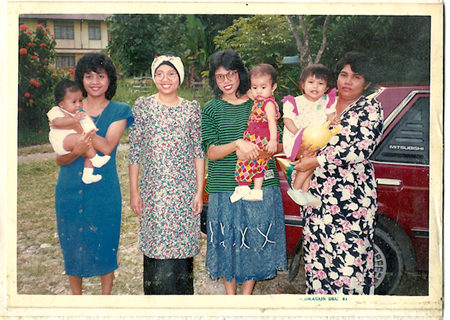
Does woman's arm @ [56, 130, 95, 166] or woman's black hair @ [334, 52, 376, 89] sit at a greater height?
woman's black hair @ [334, 52, 376, 89]

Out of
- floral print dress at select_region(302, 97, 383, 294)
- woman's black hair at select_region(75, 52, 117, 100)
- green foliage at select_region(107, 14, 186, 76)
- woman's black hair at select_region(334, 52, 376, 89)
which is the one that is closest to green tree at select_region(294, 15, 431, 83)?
woman's black hair at select_region(334, 52, 376, 89)

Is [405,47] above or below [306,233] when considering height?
above

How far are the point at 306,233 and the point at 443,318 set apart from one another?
64.9 inches

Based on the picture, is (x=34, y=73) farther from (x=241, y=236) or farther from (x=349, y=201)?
(x=349, y=201)

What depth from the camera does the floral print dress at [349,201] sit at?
2959 millimetres

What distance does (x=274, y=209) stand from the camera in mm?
3148

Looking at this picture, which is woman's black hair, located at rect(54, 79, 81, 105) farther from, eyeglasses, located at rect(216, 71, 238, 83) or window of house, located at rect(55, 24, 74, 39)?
eyeglasses, located at rect(216, 71, 238, 83)

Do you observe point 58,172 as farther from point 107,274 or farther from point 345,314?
point 345,314

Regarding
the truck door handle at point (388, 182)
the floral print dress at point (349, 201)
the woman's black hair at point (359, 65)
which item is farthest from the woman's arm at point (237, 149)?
the truck door handle at point (388, 182)

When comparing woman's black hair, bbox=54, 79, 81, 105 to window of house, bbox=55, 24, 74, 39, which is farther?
window of house, bbox=55, 24, 74, 39

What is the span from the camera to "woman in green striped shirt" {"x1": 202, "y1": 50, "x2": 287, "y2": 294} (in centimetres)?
308

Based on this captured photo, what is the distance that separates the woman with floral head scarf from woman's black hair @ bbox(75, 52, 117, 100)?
11.3 inches
